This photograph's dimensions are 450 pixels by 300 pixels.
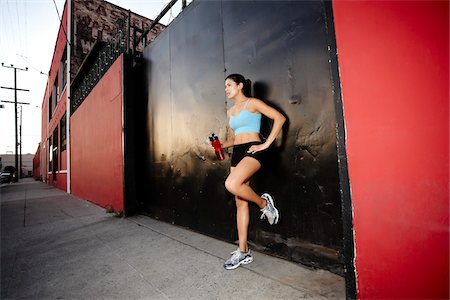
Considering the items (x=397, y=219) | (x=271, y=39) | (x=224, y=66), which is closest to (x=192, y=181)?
(x=224, y=66)

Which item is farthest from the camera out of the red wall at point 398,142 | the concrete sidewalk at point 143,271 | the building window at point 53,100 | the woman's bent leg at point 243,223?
the building window at point 53,100

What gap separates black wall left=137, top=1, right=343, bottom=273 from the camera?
1859mm

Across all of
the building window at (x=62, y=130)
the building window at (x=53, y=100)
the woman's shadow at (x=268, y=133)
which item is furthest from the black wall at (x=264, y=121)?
the building window at (x=53, y=100)

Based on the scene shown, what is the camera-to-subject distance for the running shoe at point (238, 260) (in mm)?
1971

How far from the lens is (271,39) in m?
2.24

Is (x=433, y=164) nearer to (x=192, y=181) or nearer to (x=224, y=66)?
(x=224, y=66)

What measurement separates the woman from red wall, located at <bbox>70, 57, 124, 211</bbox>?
326 centimetres

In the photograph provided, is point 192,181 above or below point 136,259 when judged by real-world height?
above

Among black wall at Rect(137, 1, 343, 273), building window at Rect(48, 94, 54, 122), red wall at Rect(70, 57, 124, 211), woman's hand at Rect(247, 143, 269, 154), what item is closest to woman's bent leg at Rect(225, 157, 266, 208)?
woman's hand at Rect(247, 143, 269, 154)

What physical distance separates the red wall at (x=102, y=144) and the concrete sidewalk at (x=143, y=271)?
67.8 inches

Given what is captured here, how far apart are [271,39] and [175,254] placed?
92.8 inches

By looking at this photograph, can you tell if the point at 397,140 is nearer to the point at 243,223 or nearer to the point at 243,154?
the point at 243,154

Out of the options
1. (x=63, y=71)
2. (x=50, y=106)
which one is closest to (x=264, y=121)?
(x=63, y=71)

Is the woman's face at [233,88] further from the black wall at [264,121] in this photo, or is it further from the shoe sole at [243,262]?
the shoe sole at [243,262]
